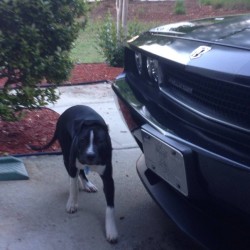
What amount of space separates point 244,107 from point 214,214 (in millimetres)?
688

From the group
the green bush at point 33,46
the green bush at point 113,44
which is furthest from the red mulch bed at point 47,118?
the green bush at point 33,46

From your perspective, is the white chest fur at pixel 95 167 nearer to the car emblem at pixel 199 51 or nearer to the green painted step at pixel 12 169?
the green painted step at pixel 12 169

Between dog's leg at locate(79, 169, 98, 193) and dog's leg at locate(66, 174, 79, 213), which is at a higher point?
dog's leg at locate(66, 174, 79, 213)

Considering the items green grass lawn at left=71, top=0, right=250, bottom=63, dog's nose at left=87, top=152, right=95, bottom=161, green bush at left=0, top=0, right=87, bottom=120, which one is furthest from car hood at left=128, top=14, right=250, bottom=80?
green grass lawn at left=71, top=0, right=250, bottom=63

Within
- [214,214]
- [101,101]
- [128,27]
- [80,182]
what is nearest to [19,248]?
[80,182]

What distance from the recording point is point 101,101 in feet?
25.0

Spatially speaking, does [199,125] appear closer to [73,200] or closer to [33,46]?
[73,200]

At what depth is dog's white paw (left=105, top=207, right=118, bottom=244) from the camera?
394cm

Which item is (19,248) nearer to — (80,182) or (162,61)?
(80,182)

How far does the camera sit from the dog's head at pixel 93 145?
3.83 metres

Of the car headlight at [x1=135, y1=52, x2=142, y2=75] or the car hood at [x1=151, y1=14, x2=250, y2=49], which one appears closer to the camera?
the car hood at [x1=151, y1=14, x2=250, y2=49]

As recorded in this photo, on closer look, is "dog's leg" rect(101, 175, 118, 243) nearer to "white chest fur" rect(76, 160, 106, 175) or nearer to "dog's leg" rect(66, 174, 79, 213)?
"white chest fur" rect(76, 160, 106, 175)

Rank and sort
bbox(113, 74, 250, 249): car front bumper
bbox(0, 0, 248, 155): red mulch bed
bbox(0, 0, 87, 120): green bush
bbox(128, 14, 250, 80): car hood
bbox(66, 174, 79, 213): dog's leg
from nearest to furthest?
bbox(113, 74, 250, 249): car front bumper → bbox(128, 14, 250, 80): car hood → bbox(66, 174, 79, 213): dog's leg → bbox(0, 0, 87, 120): green bush → bbox(0, 0, 248, 155): red mulch bed

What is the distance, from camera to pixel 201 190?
10.0 feet
